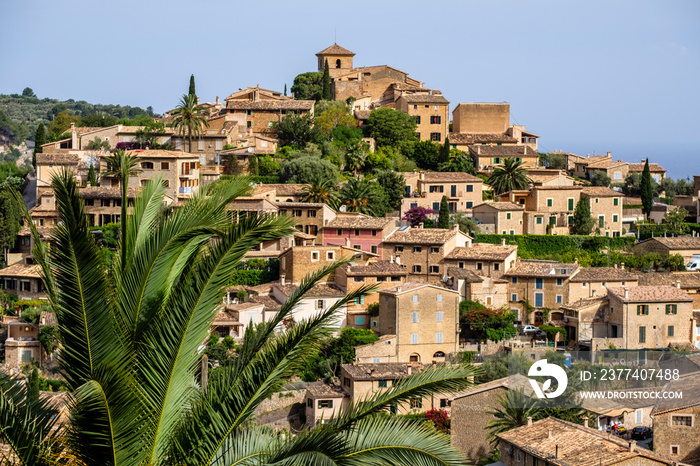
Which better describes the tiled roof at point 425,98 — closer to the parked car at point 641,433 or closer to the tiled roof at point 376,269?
the tiled roof at point 376,269

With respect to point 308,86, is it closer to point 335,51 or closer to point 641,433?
point 335,51

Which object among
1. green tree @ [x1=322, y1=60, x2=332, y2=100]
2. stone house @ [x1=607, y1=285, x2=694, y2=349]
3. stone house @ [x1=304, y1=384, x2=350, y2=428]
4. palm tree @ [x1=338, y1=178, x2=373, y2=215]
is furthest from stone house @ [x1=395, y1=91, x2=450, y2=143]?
stone house @ [x1=304, y1=384, x2=350, y2=428]

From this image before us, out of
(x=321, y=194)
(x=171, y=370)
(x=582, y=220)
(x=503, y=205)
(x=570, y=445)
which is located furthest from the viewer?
(x=503, y=205)

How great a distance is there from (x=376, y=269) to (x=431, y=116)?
23462 millimetres

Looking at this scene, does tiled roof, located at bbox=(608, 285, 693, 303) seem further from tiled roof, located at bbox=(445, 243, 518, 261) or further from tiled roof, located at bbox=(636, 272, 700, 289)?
tiled roof, located at bbox=(445, 243, 518, 261)

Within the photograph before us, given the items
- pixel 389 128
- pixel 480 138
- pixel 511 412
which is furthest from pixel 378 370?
pixel 480 138

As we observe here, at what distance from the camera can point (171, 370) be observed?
311 inches

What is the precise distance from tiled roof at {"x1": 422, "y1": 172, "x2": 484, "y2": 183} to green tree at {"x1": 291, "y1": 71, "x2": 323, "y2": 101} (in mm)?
18972

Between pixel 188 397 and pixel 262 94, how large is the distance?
63.3 m

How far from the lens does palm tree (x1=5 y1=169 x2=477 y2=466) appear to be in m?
7.66

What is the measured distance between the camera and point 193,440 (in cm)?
807

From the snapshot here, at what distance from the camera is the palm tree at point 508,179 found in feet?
184

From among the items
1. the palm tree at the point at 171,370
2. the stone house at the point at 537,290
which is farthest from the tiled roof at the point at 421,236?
the palm tree at the point at 171,370

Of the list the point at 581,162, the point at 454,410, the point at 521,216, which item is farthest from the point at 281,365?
the point at 581,162
